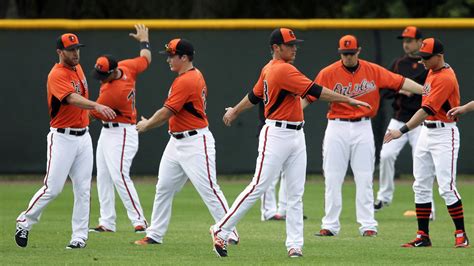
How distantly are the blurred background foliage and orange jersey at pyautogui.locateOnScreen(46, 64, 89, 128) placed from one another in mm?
13547

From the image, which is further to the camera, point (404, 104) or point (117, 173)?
point (404, 104)

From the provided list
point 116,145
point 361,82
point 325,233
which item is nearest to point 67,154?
point 116,145

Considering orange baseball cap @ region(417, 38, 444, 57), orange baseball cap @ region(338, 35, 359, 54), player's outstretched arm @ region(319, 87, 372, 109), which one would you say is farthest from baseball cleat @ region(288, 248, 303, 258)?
orange baseball cap @ region(338, 35, 359, 54)

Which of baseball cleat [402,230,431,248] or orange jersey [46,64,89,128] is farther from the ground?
orange jersey [46,64,89,128]

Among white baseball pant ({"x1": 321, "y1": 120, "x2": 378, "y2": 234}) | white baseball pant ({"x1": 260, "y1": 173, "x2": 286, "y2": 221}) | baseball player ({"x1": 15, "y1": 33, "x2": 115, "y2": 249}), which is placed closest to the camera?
baseball player ({"x1": 15, "y1": 33, "x2": 115, "y2": 249})

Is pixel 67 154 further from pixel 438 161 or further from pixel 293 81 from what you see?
pixel 438 161

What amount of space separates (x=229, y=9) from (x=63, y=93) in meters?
14.8

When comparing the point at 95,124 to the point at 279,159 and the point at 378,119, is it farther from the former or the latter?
the point at 279,159

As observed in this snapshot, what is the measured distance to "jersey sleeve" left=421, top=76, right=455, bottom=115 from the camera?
38.2 ft

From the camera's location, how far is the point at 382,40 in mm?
19891

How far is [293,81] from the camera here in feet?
35.1

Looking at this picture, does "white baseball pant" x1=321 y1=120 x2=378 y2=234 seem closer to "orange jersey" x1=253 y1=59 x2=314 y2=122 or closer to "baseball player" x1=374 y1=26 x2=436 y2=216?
"baseball player" x1=374 y1=26 x2=436 y2=216

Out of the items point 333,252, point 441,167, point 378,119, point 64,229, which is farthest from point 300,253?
point 378,119

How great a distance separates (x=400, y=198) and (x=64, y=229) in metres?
6.24
